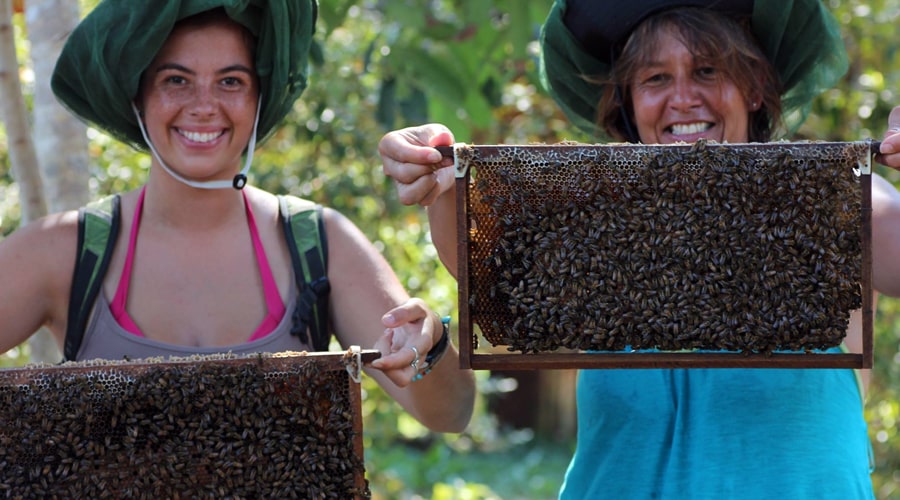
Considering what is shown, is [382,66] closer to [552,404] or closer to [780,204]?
[780,204]

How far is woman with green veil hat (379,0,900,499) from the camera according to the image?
141 inches

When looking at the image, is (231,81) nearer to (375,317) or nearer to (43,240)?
(43,240)

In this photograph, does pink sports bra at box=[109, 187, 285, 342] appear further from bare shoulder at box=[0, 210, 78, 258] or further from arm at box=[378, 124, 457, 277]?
arm at box=[378, 124, 457, 277]

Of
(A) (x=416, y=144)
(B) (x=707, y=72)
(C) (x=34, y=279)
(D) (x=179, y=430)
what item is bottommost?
(D) (x=179, y=430)

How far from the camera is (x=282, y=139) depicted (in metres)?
8.46

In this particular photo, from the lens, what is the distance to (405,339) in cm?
347

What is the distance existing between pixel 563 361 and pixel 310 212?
127 centimetres

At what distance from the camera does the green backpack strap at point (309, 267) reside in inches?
152

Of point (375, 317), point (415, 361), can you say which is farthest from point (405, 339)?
point (375, 317)

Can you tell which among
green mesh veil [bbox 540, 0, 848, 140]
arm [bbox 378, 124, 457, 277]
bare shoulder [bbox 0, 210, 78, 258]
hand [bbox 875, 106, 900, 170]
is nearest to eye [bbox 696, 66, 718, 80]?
green mesh veil [bbox 540, 0, 848, 140]

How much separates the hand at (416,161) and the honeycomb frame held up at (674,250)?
13cm

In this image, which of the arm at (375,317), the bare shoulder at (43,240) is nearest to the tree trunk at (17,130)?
the bare shoulder at (43,240)

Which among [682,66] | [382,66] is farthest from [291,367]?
[382,66]

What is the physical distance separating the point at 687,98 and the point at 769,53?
18.9 inches
